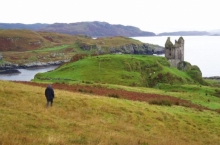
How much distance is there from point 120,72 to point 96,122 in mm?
51338

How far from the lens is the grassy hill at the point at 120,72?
2724 inches

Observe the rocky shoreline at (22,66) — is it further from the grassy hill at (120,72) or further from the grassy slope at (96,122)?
the grassy slope at (96,122)

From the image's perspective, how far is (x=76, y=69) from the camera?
7512 cm

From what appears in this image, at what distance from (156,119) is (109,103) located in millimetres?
5449

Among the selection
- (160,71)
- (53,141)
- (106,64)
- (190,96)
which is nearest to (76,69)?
(106,64)

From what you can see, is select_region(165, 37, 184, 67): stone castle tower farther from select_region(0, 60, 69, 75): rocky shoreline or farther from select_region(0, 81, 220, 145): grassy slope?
select_region(0, 60, 69, 75): rocky shoreline

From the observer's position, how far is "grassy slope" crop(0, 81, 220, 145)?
17.2 meters

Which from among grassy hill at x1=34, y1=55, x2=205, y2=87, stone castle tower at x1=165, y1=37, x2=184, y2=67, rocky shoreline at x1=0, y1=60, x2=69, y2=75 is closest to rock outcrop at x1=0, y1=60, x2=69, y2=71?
rocky shoreline at x1=0, y1=60, x2=69, y2=75

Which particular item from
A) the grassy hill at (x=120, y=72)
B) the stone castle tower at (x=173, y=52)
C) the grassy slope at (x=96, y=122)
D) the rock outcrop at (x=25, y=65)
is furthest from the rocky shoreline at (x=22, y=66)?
the grassy slope at (x=96, y=122)

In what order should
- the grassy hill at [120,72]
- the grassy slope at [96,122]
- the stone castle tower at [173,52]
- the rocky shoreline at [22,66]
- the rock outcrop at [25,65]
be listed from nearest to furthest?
the grassy slope at [96,122] → the grassy hill at [120,72] → the stone castle tower at [173,52] → the rocky shoreline at [22,66] → the rock outcrop at [25,65]

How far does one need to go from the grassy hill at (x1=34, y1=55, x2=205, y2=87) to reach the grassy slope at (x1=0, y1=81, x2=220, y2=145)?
36262 millimetres

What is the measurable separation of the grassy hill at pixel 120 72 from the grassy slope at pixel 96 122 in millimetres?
36262

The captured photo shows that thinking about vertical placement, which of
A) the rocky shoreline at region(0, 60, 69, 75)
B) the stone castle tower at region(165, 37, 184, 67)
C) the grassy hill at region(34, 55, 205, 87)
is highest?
the stone castle tower at region(165, 37, 184, 67)

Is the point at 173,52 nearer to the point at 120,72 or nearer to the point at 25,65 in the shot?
the point at 120,72
